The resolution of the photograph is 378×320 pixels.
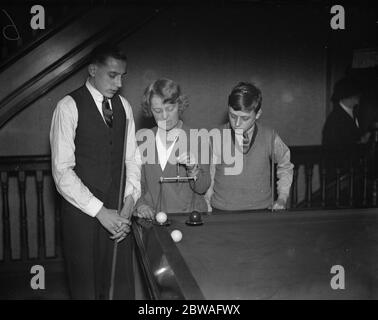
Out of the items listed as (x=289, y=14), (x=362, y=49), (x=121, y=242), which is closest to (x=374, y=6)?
(x=362, y=49)

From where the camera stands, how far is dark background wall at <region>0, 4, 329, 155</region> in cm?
423

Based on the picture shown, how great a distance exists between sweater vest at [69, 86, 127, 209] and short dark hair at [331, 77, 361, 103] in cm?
273

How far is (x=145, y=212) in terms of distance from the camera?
2318 mm

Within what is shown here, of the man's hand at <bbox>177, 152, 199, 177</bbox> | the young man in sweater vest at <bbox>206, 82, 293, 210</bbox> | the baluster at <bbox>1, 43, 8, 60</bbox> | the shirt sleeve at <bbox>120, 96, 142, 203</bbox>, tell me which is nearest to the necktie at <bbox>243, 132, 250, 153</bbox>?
the young man in sweater vest at <bbox>206, 82, 293, 210</bbox>

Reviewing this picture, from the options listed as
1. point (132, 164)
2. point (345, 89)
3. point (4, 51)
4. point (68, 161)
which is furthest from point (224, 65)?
point (68, 161)

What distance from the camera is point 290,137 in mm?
4688

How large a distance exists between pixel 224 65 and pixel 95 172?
90.8 inches

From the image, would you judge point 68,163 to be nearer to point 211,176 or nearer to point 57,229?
point 211,176

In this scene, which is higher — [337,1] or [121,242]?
[337,1]

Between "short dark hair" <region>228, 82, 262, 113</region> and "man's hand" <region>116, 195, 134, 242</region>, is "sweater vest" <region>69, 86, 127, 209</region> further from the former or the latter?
"short dark hair" <region>228, 82, 262, 113</region>
